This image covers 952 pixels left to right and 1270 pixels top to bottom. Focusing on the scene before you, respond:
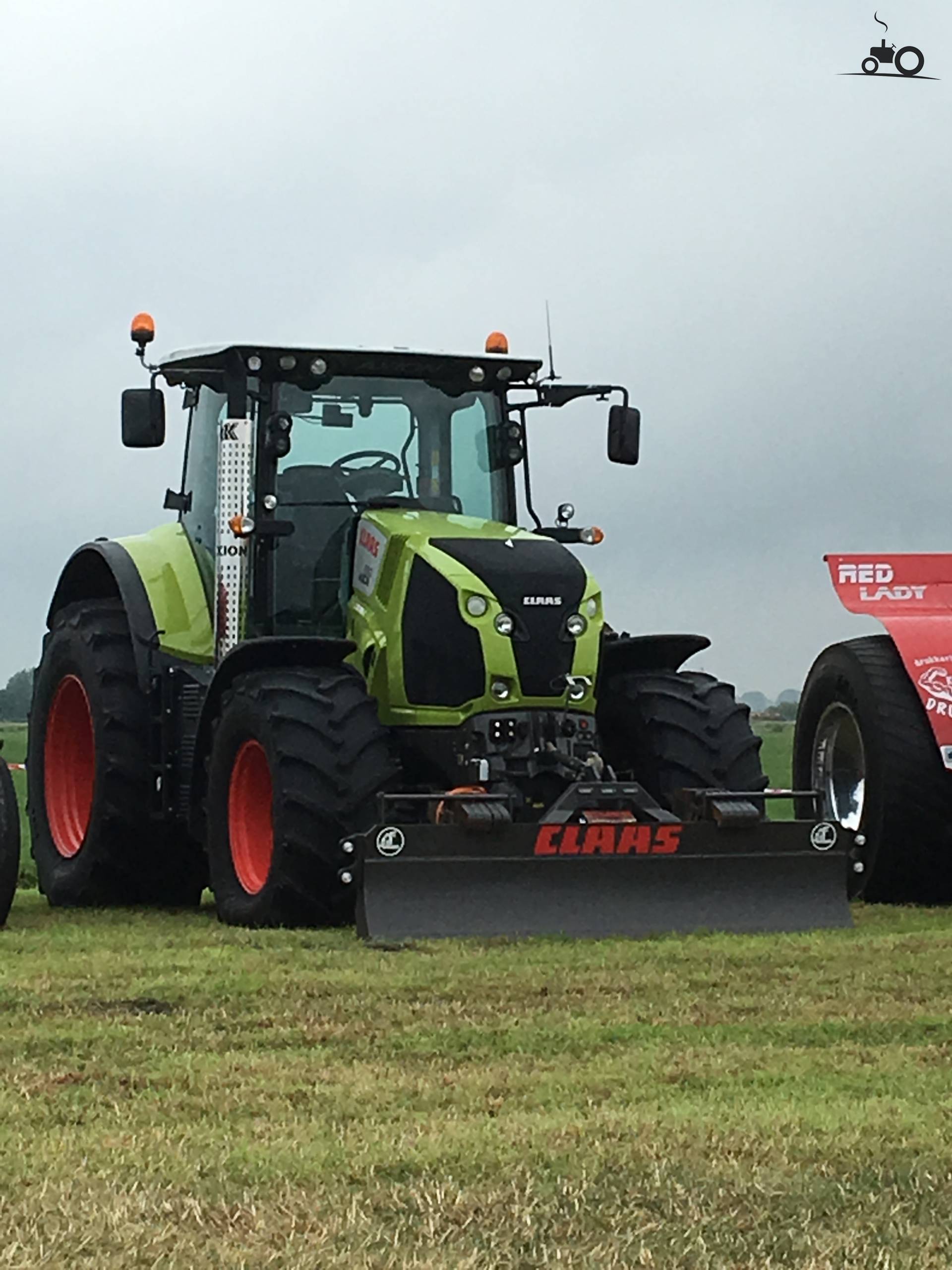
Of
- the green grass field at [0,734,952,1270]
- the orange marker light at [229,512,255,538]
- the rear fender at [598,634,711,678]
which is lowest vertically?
the green grass field at [0,734,952,1270]

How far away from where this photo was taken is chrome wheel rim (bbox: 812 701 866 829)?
11273 mm

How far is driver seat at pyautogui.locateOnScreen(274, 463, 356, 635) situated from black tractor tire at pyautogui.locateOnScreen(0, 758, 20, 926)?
1.49m

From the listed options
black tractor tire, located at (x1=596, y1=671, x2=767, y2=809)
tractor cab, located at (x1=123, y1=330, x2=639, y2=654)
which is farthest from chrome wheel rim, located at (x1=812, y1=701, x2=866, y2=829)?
tractor cab, located at (x1=123, y1=330, x2=639, y2=654)

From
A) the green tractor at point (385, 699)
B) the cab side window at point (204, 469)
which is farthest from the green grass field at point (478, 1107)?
the cab side window at point (204, 469)

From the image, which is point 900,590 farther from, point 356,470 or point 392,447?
point 356,470

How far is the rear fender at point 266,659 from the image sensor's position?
948cm

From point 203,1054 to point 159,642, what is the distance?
16.1ft

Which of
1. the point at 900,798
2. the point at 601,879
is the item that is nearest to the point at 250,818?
the point at 601,879

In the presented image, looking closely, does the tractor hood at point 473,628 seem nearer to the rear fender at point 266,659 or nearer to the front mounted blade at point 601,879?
the rear fender at point 266,659

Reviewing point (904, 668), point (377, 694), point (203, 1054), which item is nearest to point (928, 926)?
point (904, 668)

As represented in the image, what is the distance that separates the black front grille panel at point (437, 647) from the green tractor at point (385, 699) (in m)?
0.01

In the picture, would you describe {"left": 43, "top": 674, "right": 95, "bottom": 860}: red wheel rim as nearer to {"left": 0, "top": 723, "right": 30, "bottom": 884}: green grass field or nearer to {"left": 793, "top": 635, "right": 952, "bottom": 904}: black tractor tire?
{"left": 0, "top": 723, "right": 30, "bottom": 884}: green grass field

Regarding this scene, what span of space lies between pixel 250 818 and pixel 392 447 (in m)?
1.91

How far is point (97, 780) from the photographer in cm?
1084
